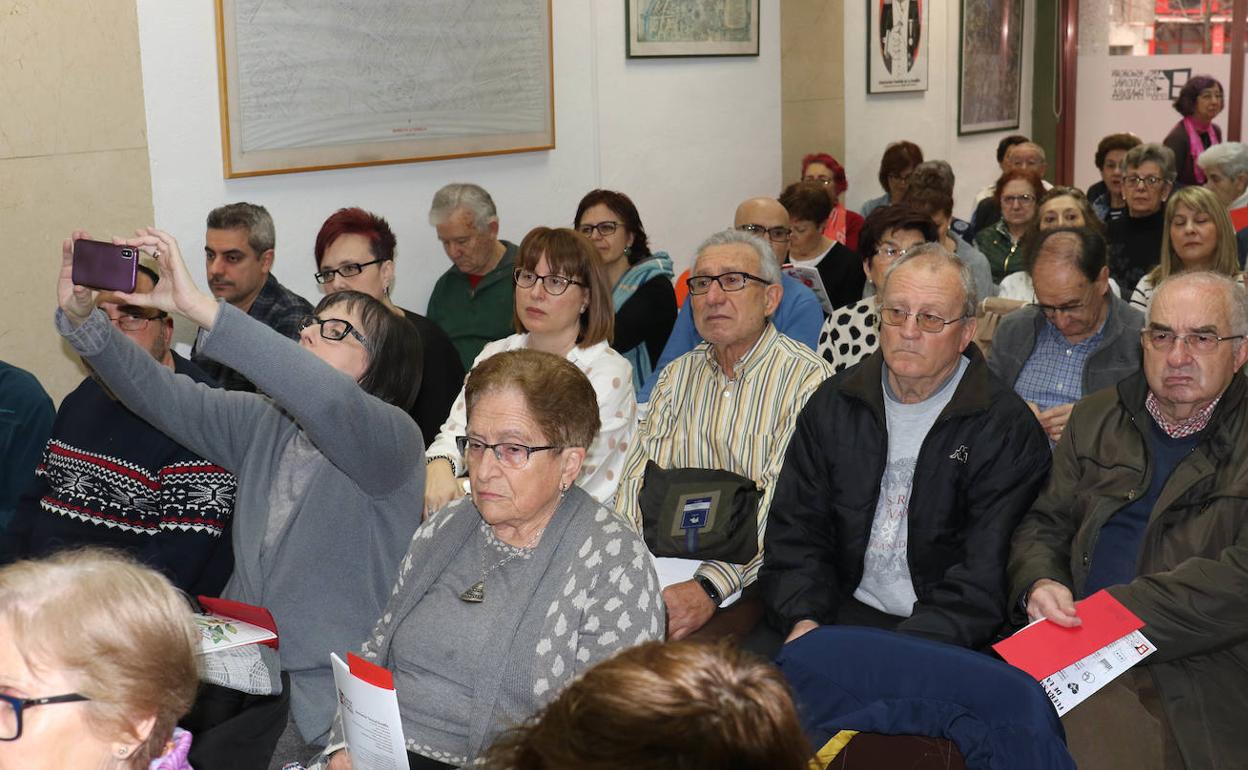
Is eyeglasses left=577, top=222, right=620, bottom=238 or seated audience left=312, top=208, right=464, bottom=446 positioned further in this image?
eyeglasses left=577, top=222, right=620, bottom=238

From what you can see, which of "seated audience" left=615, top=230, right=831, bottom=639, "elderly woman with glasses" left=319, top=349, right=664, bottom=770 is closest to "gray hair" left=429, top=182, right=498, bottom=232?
"seated audience" left=615, top=230, right=831, bottom=639

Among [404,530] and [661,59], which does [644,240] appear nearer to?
[661,59]

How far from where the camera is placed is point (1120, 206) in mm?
7938

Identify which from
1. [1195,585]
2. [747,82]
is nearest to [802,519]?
[1195,585]

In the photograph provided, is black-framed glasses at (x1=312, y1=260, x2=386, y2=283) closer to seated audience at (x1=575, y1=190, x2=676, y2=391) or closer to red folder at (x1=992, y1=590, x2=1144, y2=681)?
seated audience at (x1=575, y1=190, x2=676, y2=391)

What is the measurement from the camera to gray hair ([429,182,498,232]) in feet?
18.2

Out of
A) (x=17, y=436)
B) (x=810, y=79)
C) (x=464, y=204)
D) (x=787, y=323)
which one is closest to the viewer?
(x=17, y=436)

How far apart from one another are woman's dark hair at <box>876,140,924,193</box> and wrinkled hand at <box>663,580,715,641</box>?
5982 millimetres

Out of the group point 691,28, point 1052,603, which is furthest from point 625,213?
point 1052,603

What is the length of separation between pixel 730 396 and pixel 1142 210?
4.10m

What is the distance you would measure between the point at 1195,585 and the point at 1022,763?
A: 1.13 metres

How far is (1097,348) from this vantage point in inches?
160

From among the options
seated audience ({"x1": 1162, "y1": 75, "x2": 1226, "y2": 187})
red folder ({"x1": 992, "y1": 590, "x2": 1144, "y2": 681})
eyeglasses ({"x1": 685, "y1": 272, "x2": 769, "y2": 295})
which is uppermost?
seated audience ({"x1": 1162, "y1": 75, "x2": 1226, "y2": 187})

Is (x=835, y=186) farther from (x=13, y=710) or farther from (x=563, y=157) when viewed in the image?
(x=13, y=710)
